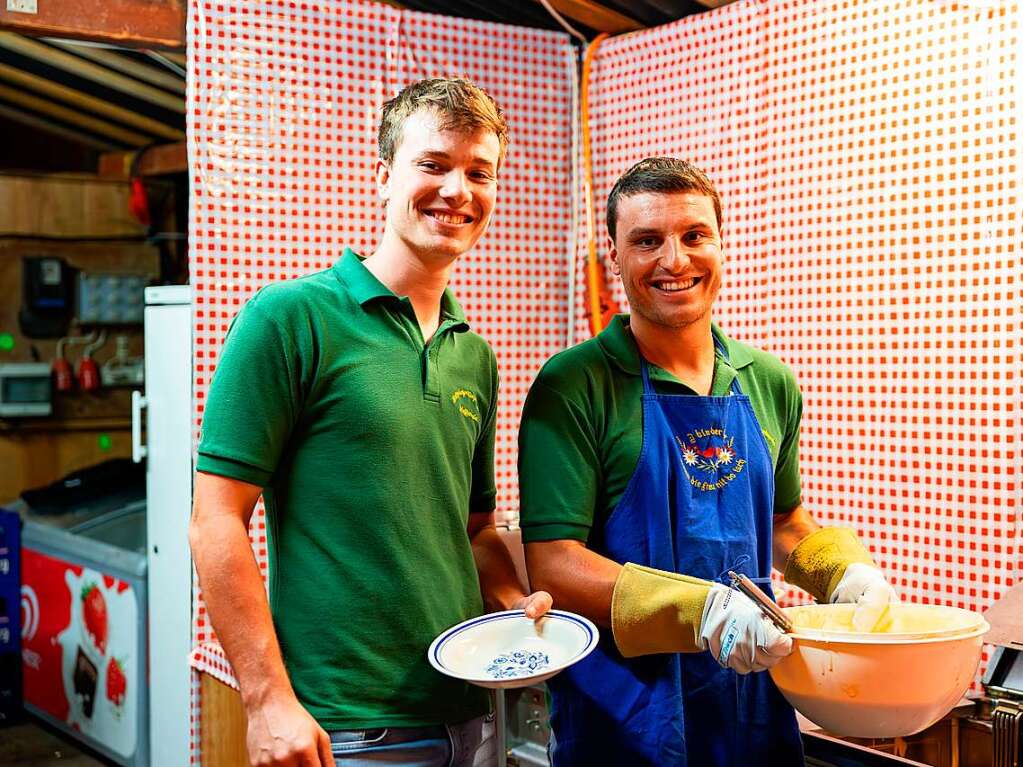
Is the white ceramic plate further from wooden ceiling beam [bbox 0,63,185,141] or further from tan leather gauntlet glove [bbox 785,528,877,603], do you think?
wooden ceiling beam [bbox 0,63,185,141]

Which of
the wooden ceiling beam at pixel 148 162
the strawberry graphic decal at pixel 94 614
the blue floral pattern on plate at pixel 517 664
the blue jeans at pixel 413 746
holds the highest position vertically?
the wooden ceiling beam at pixel 148 162

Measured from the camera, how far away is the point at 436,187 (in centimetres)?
176

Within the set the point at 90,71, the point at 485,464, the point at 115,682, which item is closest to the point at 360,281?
the point at 485,464

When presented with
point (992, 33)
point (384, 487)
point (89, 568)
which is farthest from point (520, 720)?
point (89, 568)

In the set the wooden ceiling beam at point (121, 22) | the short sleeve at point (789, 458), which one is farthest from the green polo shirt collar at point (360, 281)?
the wooden ceiling beam at point (121, 22)

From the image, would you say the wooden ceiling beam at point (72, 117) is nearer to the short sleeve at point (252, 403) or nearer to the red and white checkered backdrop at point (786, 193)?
the red and white checkered backdrop at point (786, 193)

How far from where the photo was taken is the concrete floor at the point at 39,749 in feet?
15.8

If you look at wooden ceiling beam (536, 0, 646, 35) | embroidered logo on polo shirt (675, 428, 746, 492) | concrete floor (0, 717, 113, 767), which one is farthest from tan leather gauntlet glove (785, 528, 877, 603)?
concrete floor (0, 717, 113, 767)

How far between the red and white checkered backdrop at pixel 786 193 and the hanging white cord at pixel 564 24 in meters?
0.05

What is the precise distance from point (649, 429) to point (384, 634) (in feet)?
1.91

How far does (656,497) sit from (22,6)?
241cm

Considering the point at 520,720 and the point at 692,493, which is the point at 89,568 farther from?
the point at 692,493

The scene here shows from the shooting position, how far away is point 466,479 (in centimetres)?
180

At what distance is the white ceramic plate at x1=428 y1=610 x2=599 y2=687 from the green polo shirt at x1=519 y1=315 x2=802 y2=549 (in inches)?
5.9
